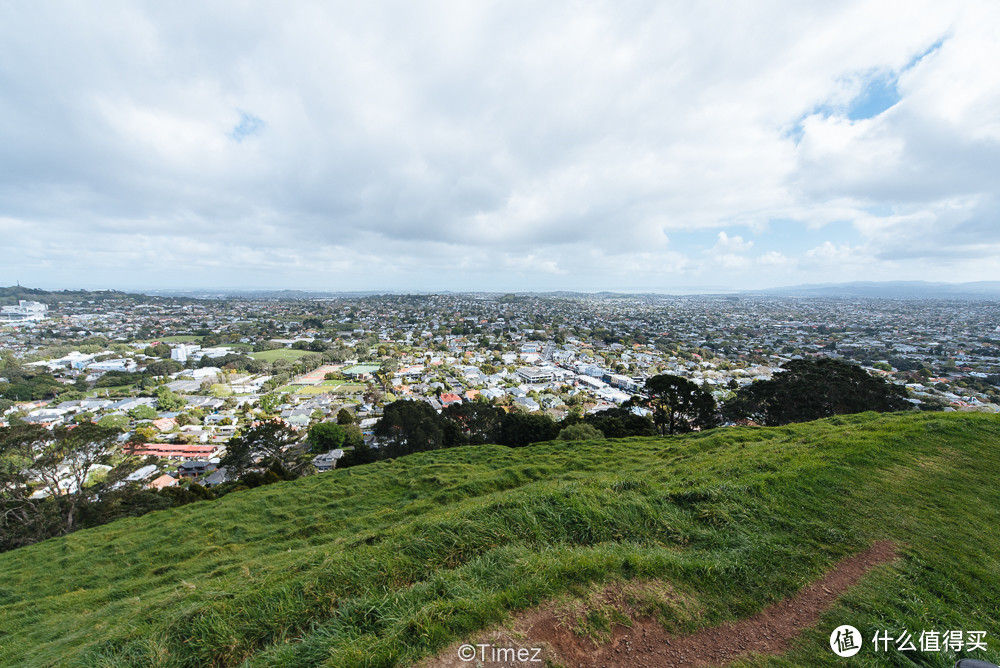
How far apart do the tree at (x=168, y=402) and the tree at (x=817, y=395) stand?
54820 mm

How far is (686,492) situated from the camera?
561 centimetres

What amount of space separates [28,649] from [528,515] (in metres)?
7.48

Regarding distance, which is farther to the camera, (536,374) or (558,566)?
(536,374)

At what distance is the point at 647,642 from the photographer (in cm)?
312

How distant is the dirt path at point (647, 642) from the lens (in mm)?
2916

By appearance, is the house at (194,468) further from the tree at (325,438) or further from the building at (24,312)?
the building at (24,312)

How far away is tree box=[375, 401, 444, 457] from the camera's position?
1952 centimetres

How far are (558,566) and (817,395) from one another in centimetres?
2321

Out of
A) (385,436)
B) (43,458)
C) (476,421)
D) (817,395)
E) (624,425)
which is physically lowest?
(385,436)

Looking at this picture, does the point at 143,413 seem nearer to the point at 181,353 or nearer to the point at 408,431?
the point at 408,431

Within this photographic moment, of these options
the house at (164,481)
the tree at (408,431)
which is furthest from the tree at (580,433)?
the house at (164,481)

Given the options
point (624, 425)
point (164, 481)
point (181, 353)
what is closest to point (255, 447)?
point (164, 481)

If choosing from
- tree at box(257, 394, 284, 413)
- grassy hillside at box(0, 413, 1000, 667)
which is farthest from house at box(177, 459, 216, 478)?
grassy hillside at box(0, 413, 1000, 667)

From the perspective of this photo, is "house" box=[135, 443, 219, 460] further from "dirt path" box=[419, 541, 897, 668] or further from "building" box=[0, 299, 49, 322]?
"building" box=[0, 299, 49, 322]
